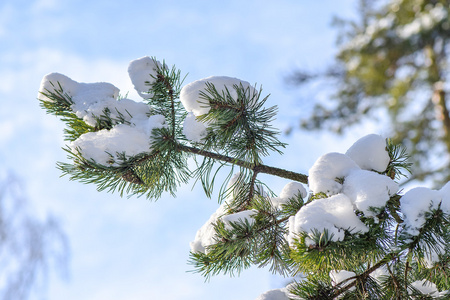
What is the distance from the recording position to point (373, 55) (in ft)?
24.7

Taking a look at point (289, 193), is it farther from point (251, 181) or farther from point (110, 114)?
point (110, 114)

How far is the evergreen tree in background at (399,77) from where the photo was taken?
6.74m

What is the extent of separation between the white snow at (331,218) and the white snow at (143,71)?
0.80 m

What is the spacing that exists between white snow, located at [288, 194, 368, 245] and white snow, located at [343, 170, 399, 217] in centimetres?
3

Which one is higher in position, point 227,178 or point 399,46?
point 399,46

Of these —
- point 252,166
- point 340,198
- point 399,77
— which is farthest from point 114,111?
point 399,77

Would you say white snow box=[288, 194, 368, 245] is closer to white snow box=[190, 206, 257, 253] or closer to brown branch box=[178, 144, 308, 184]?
white snow box=[190, 206, 257, 253]

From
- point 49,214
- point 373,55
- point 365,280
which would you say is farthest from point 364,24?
point 365,280

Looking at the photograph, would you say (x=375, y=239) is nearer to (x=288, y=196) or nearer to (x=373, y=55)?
(x=288, y=196)

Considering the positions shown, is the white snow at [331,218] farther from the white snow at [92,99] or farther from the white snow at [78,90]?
the white snow at [78,90]

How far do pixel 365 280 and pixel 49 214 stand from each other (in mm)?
7607

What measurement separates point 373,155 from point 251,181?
0.47 m

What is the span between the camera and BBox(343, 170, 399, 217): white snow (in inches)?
37.8

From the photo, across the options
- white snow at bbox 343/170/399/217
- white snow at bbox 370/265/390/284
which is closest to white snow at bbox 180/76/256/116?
white snow at bbox 343/170/399/217
